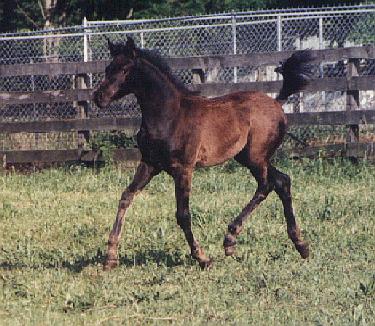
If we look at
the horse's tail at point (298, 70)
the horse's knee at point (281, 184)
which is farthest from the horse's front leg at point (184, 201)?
the horse's tail at point (298, 70)

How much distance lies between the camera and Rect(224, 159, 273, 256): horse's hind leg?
31.7 feet

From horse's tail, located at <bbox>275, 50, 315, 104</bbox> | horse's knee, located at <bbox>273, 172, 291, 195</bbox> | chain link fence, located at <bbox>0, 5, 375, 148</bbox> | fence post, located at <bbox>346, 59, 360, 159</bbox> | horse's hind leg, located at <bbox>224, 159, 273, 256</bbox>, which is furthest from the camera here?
chain link fence, located at <bbox>0, 5, 375, 148</bbox>

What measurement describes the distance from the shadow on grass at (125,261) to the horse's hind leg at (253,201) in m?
0.41

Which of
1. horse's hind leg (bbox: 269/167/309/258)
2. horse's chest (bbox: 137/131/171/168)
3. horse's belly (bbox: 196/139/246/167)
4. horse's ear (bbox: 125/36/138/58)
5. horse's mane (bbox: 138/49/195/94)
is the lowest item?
horse's hind leg (bbox: 269/167/309/258)

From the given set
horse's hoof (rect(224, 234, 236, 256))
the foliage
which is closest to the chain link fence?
the foliage

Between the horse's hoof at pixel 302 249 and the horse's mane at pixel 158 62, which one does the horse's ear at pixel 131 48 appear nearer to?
the horse's mane at pixel 158 62

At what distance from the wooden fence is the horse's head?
5702 millimetres

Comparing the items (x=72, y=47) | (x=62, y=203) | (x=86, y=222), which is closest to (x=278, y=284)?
(x=86, y=222)

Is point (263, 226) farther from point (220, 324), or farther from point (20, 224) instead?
point (220, 324)

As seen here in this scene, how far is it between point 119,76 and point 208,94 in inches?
267

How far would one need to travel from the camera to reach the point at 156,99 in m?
9.32

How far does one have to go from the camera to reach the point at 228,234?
384 inches

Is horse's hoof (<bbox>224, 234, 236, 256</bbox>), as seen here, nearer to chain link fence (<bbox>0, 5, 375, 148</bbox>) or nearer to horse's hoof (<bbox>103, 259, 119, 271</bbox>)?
horse's hoof (<bbox>103, 259, 119, 271</bbox>)

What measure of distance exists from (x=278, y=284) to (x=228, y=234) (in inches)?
68.0
